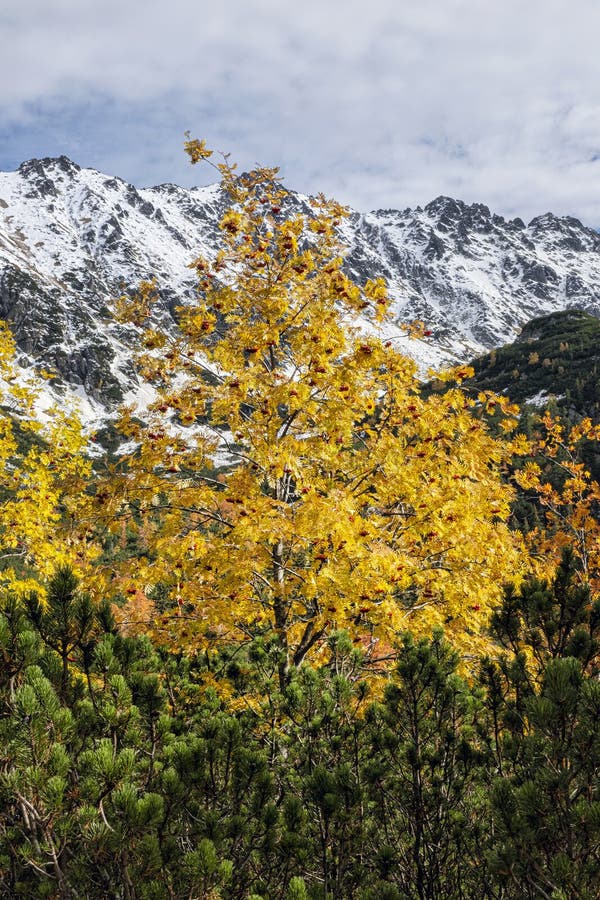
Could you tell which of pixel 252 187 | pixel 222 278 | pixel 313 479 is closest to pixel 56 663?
pixel 313 479

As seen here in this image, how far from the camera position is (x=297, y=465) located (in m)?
5.18

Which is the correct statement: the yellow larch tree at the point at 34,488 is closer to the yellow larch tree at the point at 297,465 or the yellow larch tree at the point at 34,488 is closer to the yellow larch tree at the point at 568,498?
the yellow larch tree at the point at 297,465

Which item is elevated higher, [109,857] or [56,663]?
[56,663]

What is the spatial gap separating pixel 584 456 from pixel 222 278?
304 ft

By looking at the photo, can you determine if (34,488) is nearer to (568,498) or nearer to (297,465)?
(297,465)

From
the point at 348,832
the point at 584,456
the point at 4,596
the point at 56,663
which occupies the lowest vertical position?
the point at 348,832

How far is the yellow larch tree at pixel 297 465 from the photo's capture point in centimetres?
522

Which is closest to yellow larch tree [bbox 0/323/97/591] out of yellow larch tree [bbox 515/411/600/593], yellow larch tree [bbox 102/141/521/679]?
yellow larch tree [bbox 102/141/521/679]

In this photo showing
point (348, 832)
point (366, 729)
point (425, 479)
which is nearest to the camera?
point (348, 832)

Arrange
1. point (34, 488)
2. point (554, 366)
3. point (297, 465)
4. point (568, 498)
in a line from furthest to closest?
point (554, 366)
point (568, 498)
point (34, 488)
point (297, 465)

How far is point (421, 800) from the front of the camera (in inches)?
120

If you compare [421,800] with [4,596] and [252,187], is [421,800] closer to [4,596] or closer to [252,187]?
[4,596]

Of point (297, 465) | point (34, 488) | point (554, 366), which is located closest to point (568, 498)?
point (297, 465)

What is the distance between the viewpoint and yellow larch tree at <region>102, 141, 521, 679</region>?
206 inches
